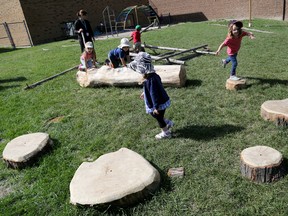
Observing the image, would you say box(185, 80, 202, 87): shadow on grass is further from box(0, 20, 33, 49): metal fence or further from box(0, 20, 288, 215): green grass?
box(0, 20, 33, 49): metal fence

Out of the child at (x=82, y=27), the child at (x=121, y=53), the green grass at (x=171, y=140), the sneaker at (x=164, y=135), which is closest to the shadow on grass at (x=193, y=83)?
the green grass at (x=171, y=140)

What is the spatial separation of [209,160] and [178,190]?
67 cm

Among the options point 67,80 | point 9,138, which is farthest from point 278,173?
point 67,80

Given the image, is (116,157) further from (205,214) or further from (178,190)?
(205,214)

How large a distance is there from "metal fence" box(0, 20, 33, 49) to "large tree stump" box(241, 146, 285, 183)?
20564 millimetres

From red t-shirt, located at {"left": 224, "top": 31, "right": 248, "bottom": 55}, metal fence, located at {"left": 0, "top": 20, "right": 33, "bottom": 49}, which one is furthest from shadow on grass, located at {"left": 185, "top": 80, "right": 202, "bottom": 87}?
metal fence, located at {"left": 0, "top": 20, "right": 33, "bottom": 49}

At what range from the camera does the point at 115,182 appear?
292cm

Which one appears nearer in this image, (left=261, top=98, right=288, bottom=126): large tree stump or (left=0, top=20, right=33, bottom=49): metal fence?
(left=261, top=98, right=288, bottom=126): large tree stump

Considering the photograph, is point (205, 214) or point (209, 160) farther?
point (209, 160)

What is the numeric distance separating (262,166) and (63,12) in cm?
2224

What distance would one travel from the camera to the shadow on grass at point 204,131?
3979 millimetres

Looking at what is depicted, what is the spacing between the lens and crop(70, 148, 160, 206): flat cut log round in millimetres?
2766

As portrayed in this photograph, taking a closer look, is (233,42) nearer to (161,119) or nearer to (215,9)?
(161,119)

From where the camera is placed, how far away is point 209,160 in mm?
3445
